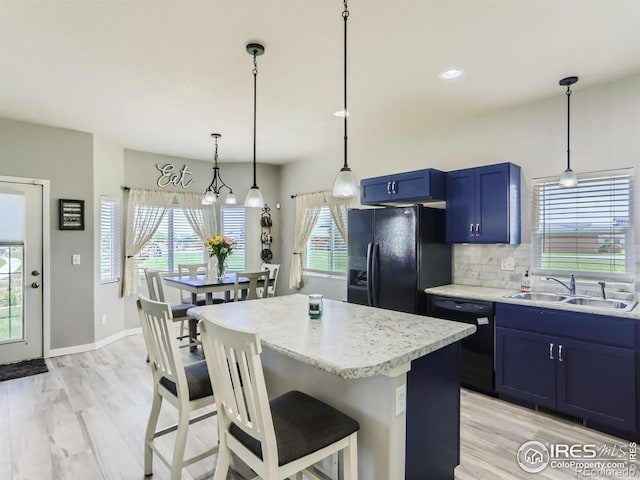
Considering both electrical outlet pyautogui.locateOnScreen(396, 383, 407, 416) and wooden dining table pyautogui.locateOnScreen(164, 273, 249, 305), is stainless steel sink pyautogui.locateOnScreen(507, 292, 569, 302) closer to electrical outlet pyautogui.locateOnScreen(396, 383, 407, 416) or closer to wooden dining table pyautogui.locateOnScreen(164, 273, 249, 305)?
electrical outlet pyautogui.locateOnScreen(396, 383, 407, 416)

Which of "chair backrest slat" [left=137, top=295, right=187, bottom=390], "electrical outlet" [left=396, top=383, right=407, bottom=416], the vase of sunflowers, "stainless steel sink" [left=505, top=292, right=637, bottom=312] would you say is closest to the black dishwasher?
"stainless steel sink" [left=505, top=292, right=637, bottom=312]

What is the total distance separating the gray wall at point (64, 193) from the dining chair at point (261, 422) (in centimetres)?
388

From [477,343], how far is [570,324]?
769 millimetres

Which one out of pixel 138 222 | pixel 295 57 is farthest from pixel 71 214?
pixel 295 57

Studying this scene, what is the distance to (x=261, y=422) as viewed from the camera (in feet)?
4.45

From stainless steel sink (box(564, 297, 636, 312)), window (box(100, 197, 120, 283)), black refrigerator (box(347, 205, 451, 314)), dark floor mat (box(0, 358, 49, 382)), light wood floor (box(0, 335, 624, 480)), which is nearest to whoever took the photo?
light wood floor (box(0, 335, 624, 480))

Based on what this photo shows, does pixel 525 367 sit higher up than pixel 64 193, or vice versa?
pixel 64 193

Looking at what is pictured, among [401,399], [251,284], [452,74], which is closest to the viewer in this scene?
[401,399]

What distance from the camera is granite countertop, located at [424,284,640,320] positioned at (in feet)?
8.46

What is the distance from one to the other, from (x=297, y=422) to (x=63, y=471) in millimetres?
1768

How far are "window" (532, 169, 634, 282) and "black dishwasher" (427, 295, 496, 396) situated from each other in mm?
793

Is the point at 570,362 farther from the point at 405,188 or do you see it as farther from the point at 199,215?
the point at 199,215

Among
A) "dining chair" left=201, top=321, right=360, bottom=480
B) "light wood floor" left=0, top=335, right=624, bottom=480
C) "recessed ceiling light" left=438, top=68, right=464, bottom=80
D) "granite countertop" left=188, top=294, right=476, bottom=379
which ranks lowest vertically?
"light wood floor" left=0, top=335, right=624, bottom=480

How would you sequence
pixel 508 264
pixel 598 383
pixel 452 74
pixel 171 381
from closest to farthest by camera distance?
1. pixel 171 381
2. pixel 598 383
3. pixel 452 74
4. pixel 508 264
